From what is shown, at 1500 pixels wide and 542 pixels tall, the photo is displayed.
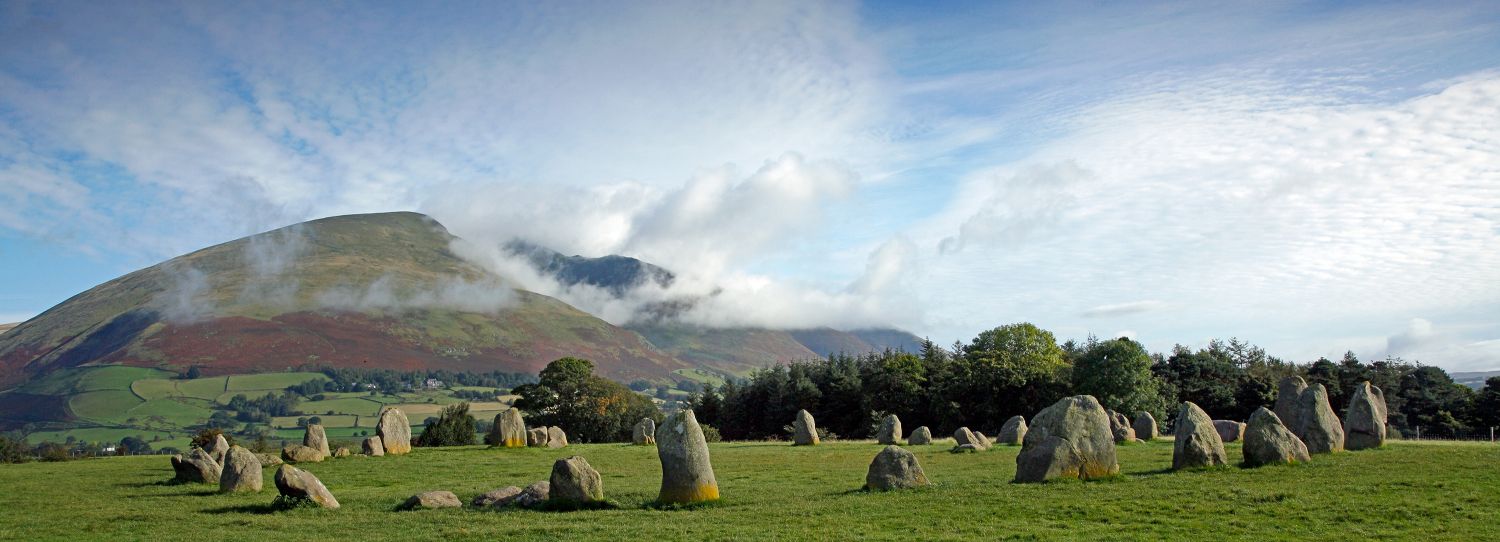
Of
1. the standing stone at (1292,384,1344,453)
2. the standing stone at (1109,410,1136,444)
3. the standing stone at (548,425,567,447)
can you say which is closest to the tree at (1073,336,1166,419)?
the standing stone at (1109,410,1136,444)

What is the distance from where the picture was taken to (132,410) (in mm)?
144750

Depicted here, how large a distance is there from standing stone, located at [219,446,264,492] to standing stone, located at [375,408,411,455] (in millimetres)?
15571

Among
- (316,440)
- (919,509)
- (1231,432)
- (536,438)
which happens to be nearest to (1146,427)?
(1231,432)

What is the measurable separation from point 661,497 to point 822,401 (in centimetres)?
5801

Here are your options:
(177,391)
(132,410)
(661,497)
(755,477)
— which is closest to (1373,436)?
(755,477)

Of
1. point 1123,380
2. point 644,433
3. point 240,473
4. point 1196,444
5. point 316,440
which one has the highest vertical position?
point 1123,380

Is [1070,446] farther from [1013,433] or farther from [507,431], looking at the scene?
[507,431]

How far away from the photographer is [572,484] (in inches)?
864

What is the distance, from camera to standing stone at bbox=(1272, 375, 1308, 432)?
30.1m

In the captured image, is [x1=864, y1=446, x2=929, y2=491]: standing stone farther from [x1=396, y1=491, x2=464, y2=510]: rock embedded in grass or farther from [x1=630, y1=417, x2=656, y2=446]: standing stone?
[x1=630, y1=417, x2=656, y2=446]: standing stone

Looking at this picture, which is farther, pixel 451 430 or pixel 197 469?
pixel 451 430

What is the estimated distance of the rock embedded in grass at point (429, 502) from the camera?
875 inches

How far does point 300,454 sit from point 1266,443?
3665cm

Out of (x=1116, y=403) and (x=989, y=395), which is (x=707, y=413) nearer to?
(x=989, y=395)
